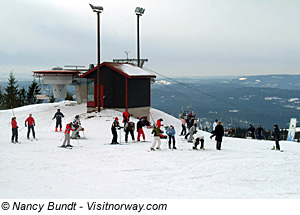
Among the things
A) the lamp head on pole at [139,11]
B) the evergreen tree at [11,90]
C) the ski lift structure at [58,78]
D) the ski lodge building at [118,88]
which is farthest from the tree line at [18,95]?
the ski lodge building at [118,88]

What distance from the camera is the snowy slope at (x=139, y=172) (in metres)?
11.0

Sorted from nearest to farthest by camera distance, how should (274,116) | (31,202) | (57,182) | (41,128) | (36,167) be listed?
(31,202)
(57,182)
(36,167)
(41,128)
(274,116)

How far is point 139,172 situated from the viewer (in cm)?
1337

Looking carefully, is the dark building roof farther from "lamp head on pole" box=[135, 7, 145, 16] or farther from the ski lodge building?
"lamp head on pole" box=[135, 7, 145, 16]

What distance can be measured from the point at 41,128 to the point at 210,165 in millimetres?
17128

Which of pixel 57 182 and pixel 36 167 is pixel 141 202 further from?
pixel 36 167

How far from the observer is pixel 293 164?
15.8 meters

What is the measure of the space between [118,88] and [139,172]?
19435mm

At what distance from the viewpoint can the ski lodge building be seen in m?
32.1

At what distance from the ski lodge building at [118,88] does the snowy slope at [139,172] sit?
12162 mm

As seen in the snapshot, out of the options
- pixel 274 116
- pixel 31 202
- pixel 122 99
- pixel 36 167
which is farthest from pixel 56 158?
pixel 274 116

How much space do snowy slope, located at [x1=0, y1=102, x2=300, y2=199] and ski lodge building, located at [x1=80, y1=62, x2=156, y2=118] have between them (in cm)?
1216

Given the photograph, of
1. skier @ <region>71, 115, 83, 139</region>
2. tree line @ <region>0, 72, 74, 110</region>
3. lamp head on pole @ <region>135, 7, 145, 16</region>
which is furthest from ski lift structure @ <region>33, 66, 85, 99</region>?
tree line @ <region>0, 72, 74, 110</region>

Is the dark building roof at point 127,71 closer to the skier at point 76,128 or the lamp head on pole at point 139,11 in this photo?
the lamp head on pole at point 139,11
